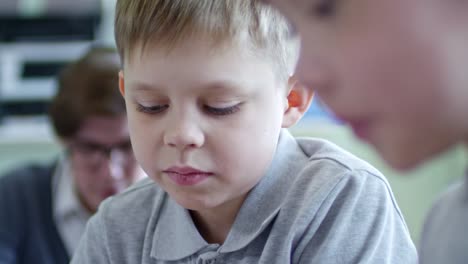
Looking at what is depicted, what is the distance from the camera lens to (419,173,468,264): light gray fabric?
1.69ft

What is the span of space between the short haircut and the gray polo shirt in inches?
24.6

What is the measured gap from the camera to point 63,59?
9.28 feet

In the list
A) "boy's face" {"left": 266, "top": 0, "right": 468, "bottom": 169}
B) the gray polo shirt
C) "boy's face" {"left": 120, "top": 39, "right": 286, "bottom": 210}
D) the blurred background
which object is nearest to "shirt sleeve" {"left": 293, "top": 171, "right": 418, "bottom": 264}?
the gray polo shirt

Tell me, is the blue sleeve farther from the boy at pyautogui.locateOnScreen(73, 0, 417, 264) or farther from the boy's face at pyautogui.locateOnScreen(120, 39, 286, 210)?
the boy's face at pyautogui.locateOnScreen(120, 39, 286, 210)

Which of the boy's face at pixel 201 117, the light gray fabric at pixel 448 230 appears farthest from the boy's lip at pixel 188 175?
the light gray fabric at pixel 448 230

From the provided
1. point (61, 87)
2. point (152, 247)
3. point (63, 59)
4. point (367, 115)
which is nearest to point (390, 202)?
point (152, 247)

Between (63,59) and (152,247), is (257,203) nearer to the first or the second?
(152,247)

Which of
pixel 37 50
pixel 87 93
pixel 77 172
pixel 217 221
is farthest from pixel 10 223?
pixel 37 50

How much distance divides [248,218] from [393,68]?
1.76 feet

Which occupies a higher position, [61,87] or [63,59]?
[61,87]

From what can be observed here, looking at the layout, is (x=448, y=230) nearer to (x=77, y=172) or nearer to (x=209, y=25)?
(x=209, y=25)

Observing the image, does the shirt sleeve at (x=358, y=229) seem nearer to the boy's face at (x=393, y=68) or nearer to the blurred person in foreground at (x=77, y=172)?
the boy's face at (x=393, y=68)

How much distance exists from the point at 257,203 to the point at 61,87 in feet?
3.06

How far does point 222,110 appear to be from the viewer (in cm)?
83
